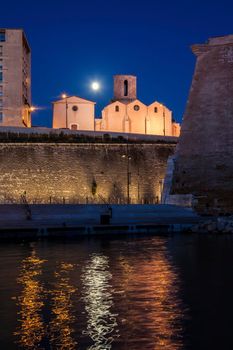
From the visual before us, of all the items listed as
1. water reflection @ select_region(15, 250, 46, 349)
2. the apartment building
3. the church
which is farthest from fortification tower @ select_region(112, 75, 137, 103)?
water reflection @ select_region(15, 250, 46, 349)

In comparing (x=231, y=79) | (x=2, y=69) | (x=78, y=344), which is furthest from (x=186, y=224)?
(x=2, y=69)

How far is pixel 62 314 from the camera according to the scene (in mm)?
9109

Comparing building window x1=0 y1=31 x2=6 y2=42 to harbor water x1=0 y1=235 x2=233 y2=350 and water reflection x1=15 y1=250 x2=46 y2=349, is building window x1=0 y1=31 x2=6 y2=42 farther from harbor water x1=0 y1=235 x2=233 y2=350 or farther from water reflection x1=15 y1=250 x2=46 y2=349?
water reflection x1=15 y1=250 x2=46 y2=349

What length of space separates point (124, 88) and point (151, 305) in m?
47.4

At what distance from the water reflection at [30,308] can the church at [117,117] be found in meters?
36.4

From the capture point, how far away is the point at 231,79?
95.8ft

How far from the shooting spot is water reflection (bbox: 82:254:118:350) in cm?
787

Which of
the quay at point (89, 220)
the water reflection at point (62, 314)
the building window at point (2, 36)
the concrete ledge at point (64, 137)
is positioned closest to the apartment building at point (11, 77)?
the building window at point (2, 36)

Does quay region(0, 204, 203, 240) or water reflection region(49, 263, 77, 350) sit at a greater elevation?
quay region(0, 204, 203, 240)

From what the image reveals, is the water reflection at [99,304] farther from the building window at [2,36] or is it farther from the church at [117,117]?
the building window at [2,36]

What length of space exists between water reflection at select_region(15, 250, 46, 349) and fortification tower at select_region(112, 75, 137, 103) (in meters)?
42.3

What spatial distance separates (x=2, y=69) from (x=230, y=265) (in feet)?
137

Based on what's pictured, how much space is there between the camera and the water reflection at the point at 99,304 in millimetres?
7871

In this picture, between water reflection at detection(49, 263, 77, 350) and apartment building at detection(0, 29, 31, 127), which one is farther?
apartment building at detection(0, 29, 31, 127)
